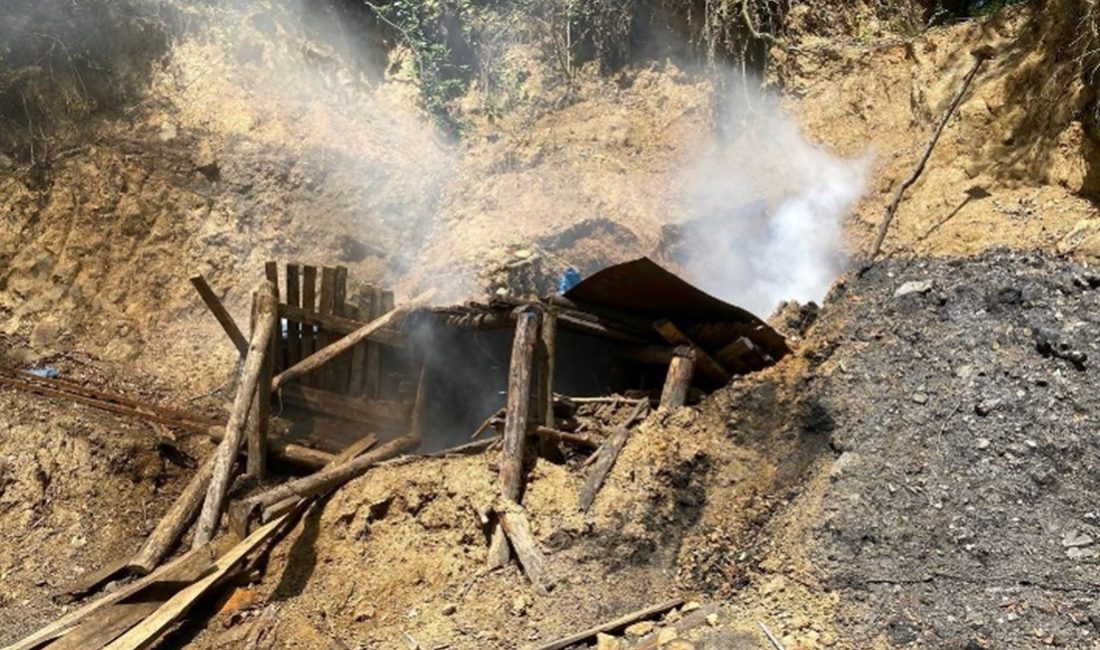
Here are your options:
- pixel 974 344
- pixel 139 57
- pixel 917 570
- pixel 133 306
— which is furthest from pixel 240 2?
pixel 917 570

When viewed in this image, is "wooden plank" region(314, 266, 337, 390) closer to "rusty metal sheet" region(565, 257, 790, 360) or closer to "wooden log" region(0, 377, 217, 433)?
"wooden log" region(0, 377, 217, 433)

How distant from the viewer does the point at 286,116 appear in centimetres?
1320

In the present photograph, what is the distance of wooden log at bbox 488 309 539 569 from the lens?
6.43 metres

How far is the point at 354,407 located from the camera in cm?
823

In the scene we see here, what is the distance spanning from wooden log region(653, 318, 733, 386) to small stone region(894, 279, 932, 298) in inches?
61.4

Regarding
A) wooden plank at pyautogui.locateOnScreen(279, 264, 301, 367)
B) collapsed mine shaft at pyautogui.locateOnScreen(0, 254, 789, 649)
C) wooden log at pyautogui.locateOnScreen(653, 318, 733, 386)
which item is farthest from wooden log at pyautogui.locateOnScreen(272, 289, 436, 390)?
wooden log at pyautogui.locateOnScreen(653, 318, 733, 386)

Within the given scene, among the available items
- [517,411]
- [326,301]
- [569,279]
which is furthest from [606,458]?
[569,279]

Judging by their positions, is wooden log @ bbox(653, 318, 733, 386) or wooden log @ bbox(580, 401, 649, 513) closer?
wooden log @ bbox(580, 401, 649, 513)

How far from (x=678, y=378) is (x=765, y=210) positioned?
15.0 ft

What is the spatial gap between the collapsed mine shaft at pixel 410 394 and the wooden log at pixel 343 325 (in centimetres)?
1

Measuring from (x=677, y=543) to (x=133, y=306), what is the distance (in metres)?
8.21

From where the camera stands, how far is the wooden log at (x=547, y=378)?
7.06 metres

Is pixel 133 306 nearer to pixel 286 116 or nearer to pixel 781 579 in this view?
pixel 286 116

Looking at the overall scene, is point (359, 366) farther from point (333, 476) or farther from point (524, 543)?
point (524, 543)
